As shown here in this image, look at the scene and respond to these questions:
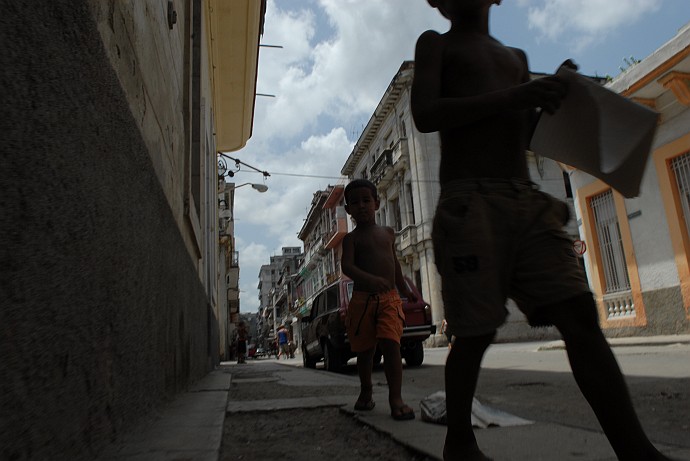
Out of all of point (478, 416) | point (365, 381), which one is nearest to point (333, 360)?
point (365, 381)

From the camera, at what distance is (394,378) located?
292 centimetres

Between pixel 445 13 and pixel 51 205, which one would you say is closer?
pixel 51 205

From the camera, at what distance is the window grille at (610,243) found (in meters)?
11.6

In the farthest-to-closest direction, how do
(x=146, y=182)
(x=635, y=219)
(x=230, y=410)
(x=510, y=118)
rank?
(x=635, y=219) < (x=230, y=410) < (x=146, y=182) < (x=510, y=118)

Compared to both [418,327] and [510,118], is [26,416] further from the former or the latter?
[418,327]

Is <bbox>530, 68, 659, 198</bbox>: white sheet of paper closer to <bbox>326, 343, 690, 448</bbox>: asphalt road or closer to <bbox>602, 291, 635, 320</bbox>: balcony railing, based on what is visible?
<bbox>326, 343, 690, 448</bbox>: asphalt road

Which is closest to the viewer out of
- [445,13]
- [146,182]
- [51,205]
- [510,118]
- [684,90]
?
[51,205]

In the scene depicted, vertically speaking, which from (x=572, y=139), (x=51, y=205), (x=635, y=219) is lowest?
(x=51, y=205)

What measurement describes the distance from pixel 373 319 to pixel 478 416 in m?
0.84

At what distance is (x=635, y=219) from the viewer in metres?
10.9

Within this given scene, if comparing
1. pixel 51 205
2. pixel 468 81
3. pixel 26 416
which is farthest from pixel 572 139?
pixel 26 416

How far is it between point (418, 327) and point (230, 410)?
509 cm

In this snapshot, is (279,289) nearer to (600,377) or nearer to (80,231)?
(80,231)

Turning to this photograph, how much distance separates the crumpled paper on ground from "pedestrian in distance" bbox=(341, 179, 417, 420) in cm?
23
